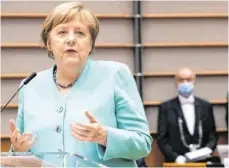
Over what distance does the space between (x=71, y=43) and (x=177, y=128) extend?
125 inches

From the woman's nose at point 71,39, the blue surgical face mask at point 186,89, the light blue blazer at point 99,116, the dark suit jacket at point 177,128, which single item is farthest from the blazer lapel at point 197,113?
the woman's nose at point 71,39

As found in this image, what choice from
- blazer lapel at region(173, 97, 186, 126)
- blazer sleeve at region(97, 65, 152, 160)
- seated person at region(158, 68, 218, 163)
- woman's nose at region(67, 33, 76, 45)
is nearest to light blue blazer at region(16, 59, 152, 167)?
blazer sleeve at region(97, 65, 152, 160)

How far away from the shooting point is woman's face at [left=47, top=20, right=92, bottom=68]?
1.52 m

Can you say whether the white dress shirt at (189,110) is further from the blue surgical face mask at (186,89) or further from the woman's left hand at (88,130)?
the woman's left hand at (88,130)

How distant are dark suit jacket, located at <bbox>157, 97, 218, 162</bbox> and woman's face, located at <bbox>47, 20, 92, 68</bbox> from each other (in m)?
3.06

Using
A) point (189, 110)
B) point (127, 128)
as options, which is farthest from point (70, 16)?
point (189, 110)

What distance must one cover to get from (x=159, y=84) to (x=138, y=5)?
0.85 meters

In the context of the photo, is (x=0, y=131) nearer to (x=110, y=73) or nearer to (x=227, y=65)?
(x=227, y=65)

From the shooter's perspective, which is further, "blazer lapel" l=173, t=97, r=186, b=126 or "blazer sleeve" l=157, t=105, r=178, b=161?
"blazer lapel" l=173, t=97, r=186, b=126

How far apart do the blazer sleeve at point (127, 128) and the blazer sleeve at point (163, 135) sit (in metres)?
2.99

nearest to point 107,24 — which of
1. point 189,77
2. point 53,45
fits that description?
point 189,77

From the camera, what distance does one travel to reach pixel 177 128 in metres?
4.57

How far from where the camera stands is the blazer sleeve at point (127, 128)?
1440mm

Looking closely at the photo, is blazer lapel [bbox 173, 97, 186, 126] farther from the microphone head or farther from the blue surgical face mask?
the microphone head
